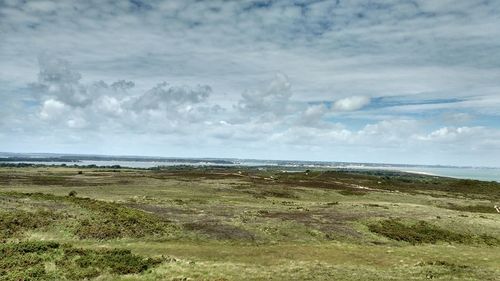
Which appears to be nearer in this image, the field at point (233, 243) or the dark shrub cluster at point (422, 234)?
the field at point (233, 243)

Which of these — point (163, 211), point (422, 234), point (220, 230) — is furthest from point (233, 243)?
point (422, 234)

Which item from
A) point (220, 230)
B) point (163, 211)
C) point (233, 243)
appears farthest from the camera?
point (163, 211)

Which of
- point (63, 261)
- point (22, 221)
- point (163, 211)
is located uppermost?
point (22, 221)

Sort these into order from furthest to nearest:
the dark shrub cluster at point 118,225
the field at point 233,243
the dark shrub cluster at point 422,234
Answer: the dark shrub cluster at point 422,234 → the dark shrub cluster at point 118,225 → the field at point 233,243

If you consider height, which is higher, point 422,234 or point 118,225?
point 118,225

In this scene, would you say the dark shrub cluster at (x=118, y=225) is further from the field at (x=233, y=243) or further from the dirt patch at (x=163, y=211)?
the dirt patch at (x=163, y=211)

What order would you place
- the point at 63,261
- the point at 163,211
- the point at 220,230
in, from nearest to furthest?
the point at 63,261 < the point at 220,230 < the point at 163,211

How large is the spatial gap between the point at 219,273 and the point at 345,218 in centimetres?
3027

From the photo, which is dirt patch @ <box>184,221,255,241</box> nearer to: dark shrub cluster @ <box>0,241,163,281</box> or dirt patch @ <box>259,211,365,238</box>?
dirt patch @ <box>259,211,365,238</box>

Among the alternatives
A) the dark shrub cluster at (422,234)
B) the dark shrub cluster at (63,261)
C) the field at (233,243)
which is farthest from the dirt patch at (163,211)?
the dark shrub cluster at (422,234)

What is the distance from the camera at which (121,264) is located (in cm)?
3041

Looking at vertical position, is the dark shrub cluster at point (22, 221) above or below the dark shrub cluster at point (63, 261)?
above

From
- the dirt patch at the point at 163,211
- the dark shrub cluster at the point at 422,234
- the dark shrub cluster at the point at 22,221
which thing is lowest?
the dark shrub cluster at the point at 422,234

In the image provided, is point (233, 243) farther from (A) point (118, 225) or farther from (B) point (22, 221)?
(B) point (22, 221)
